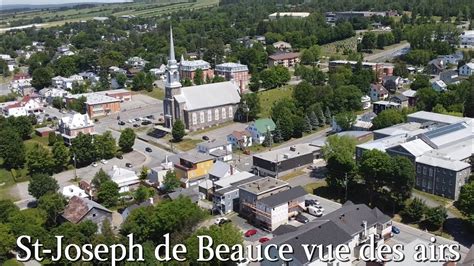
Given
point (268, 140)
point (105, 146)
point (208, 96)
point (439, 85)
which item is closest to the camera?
point (105, 146)

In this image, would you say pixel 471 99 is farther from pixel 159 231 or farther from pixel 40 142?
pixel 40 142

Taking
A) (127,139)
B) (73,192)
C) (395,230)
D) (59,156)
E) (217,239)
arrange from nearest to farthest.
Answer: (217,239), (395,230), (73,192), (59,156), (127,139)

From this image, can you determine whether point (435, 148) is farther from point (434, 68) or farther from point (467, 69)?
point (434, 68)

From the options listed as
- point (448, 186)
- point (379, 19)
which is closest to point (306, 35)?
point (379, 19)

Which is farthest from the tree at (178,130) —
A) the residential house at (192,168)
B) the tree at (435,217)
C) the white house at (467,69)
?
the white house at (467,69)

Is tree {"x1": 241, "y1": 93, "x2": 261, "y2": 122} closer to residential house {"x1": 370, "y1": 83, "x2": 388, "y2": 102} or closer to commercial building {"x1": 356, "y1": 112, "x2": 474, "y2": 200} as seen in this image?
residential house {"x1": 370, "y1": 83, "x2": 388, "y2": 102}

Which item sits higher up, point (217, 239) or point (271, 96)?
point (217, 239)

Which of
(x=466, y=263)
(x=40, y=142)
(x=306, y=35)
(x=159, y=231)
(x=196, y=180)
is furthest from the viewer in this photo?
(x=306, y=35)

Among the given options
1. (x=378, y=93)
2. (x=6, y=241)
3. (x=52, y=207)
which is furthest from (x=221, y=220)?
(x=378, y=93)
